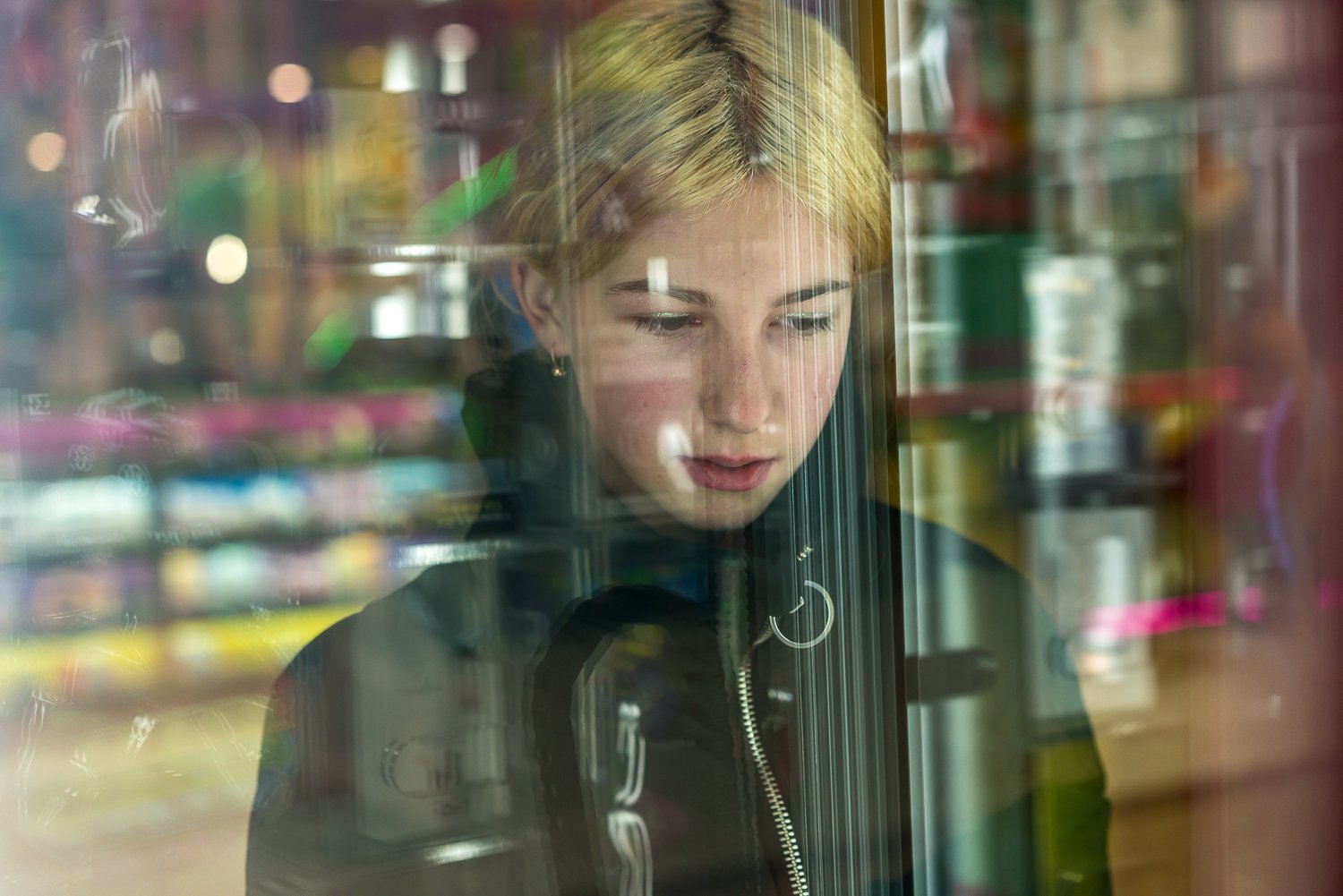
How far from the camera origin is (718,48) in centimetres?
93

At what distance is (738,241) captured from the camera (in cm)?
94

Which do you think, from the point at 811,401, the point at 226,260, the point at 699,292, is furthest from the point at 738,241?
the point at 226,260

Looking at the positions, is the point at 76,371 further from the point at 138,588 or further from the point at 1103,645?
the point at 1103,645

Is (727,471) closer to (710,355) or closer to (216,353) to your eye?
(710,355)

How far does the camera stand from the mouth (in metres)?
0.95

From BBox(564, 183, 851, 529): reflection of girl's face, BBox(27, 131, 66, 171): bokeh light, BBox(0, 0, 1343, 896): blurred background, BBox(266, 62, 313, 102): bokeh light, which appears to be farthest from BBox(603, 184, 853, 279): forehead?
BBox(27, 131, 66, 171): bokeh light

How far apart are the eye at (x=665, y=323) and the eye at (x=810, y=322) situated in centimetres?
9

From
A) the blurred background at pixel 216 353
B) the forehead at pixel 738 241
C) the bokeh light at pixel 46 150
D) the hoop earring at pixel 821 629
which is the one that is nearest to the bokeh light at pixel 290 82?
the blurred background at pixel 216 353

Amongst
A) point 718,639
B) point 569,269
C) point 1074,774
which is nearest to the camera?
point 569,269

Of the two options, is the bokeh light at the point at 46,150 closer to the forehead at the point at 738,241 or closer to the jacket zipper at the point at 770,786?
the forehead at the point at 738,241

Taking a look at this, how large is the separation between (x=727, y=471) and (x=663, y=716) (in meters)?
0.20

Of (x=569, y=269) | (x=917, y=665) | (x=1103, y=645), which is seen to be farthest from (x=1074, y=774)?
(x=569, y=269)

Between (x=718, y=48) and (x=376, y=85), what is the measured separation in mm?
279

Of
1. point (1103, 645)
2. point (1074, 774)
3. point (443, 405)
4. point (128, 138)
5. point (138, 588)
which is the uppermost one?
point (128, 138)
